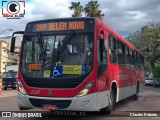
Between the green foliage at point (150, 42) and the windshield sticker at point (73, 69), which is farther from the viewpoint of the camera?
the green foliage at point (150, 42)

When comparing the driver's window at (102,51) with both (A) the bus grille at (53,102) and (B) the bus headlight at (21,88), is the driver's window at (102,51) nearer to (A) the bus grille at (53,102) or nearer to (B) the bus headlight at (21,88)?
(A) the bus grille at (53,102)

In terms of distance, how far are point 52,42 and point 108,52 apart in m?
2.21

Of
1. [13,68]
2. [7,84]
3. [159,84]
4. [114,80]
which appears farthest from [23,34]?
[159,84]

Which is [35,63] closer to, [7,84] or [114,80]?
[114,80]

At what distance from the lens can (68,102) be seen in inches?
344

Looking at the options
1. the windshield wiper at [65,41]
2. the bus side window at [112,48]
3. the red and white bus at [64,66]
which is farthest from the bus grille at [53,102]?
the bus side window at [112,48]

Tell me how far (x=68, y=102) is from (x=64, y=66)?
101 centimetres

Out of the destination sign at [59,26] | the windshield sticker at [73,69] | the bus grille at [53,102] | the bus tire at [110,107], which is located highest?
the destination sign at [59,26]

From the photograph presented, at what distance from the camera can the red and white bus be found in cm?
877

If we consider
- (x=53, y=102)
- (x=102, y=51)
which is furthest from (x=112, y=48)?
(x=53, y=102)

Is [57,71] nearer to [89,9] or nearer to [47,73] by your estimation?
[47,73]

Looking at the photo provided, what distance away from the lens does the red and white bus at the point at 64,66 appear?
8773 millimetres

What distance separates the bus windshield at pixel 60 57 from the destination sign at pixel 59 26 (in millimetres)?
241

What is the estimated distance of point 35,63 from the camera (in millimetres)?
9219
